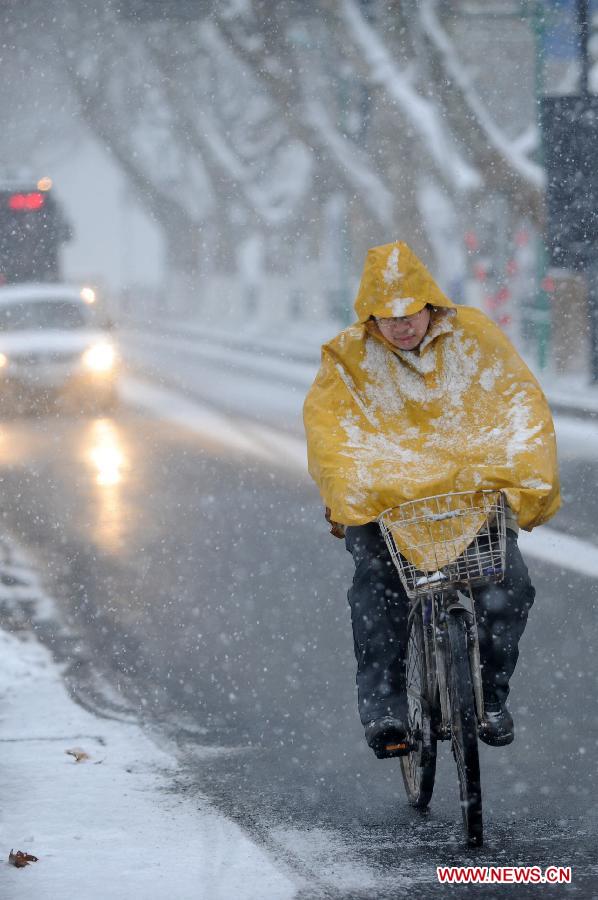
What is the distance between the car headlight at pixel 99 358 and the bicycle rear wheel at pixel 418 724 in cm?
1446

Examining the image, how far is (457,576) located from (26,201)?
26.3 metres

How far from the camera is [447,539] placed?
445 cm

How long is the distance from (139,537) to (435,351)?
564 cm

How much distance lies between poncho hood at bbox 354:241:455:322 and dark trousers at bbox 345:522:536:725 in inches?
25.4

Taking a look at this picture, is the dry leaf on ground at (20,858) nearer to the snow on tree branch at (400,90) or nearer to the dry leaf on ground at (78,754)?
the dry leaf on ground at (78,754)

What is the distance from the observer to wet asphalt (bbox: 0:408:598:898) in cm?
464

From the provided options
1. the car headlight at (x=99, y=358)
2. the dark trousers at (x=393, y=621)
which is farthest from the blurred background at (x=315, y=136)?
the dark trousers at (x=393, y=621)

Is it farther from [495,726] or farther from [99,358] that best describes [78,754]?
[99,358]

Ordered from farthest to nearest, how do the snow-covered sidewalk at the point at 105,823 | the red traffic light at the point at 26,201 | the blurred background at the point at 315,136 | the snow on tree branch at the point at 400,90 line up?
the red traffic light at the point at 26,201
the snow on tree branch at the point at 400,90
the blurred background at the point at 315,136
the snow-covered sidewalk at the point at 105,823

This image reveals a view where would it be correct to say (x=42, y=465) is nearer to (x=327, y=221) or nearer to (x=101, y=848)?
(x=101, y=848)

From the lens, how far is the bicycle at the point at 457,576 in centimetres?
444

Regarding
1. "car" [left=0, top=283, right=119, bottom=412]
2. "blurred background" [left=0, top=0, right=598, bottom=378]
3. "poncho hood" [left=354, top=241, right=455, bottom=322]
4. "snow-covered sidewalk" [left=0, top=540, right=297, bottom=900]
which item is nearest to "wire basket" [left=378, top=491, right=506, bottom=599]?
"poncho hood" [left=354, top=241, right=455, bottom=322]

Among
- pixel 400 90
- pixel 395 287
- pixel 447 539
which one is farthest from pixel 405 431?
pixel 400 90

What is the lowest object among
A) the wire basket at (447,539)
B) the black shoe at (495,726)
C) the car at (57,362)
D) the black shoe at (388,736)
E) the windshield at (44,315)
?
the car at (57,362)
